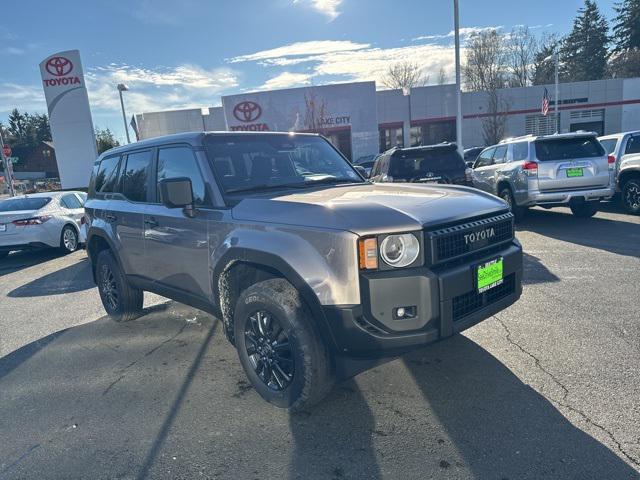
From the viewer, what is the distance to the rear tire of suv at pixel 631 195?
9680 mm

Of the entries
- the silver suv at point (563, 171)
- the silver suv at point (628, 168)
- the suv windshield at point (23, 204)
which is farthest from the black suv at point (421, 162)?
the suv windshield at point (23, 204)

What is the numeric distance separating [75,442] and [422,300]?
7.95 ft

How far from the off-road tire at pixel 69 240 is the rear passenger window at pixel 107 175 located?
569cm

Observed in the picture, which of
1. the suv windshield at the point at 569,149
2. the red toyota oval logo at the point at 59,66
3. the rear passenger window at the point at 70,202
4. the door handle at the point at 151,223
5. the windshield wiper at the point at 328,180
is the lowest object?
the rear passenger window at the point at 70,202

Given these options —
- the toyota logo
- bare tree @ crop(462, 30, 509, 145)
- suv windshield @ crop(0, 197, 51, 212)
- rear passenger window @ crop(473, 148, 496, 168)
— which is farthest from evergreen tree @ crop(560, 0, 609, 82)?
suv windshield @ crop(0, 197, 51, 212)

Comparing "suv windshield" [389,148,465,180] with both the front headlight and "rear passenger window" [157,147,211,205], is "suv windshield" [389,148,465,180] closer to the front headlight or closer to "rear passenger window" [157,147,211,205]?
"rear passenger window" [157,147,211,205]

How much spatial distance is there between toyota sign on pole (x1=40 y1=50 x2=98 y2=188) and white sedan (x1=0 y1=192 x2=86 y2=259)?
13311 mm

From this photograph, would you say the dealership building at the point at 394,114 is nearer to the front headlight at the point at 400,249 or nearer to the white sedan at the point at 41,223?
the white sedan at the point at 41,223

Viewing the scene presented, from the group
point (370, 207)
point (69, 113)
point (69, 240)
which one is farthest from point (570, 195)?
point (69, 113)

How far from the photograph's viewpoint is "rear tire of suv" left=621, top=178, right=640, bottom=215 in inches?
381

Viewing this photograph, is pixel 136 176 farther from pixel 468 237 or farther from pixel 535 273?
pixel 535 273

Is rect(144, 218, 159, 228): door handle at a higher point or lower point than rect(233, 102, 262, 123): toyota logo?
lower

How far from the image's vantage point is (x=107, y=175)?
17.5 ft

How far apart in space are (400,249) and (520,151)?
26.3ft
